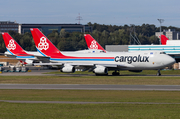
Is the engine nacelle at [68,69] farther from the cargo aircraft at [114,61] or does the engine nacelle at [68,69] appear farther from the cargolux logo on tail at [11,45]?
the cargolux logo on tail at [11,45]

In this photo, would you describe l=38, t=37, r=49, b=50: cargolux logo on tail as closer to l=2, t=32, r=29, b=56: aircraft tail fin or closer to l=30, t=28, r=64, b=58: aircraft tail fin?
l=30, t=28, r=64, b=58: aircraft tail fin

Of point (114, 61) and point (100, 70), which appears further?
point (114, 61)

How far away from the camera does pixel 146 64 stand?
59031mm
